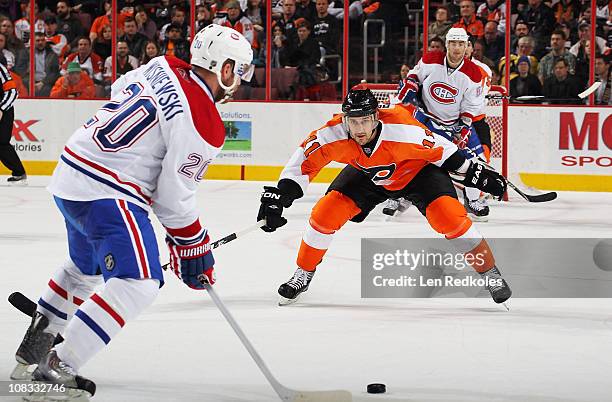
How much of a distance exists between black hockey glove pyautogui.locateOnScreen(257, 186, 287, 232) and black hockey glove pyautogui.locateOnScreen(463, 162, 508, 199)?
790 mm

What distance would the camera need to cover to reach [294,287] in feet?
15.4

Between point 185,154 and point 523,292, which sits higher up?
point 185,154

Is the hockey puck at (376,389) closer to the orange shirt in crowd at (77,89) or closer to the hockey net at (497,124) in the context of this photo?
the hockey net at (497,124)

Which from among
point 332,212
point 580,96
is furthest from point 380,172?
point 580,96

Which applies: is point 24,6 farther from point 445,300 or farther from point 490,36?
point 445,300

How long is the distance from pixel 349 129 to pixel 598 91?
5.31m

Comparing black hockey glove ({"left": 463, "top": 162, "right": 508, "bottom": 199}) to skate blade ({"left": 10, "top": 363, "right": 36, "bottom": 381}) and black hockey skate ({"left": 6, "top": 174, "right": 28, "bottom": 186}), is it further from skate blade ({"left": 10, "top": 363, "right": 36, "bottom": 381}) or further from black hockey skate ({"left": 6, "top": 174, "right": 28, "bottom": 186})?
black hockey skate ({"left": 6, "top": 174, "right": 28, "bottom": 186})

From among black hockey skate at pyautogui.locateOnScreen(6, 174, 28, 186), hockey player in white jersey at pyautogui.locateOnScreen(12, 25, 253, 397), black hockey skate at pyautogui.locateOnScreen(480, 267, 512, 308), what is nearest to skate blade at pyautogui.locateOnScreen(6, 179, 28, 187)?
black hockey skate at pyautogui.locateOnScreen(6, 174, 28, 186)

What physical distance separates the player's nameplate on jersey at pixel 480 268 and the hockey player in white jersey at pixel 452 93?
116 cm

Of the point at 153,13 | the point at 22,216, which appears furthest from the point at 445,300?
the point at 153,13

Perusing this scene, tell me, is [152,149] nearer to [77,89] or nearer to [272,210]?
[272,210]

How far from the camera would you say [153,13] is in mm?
10648

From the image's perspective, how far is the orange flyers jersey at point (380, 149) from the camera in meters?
4.49

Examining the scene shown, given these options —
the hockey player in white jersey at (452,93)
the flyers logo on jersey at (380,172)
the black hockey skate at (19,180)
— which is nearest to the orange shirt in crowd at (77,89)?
the black hockey skate at (19,180)
